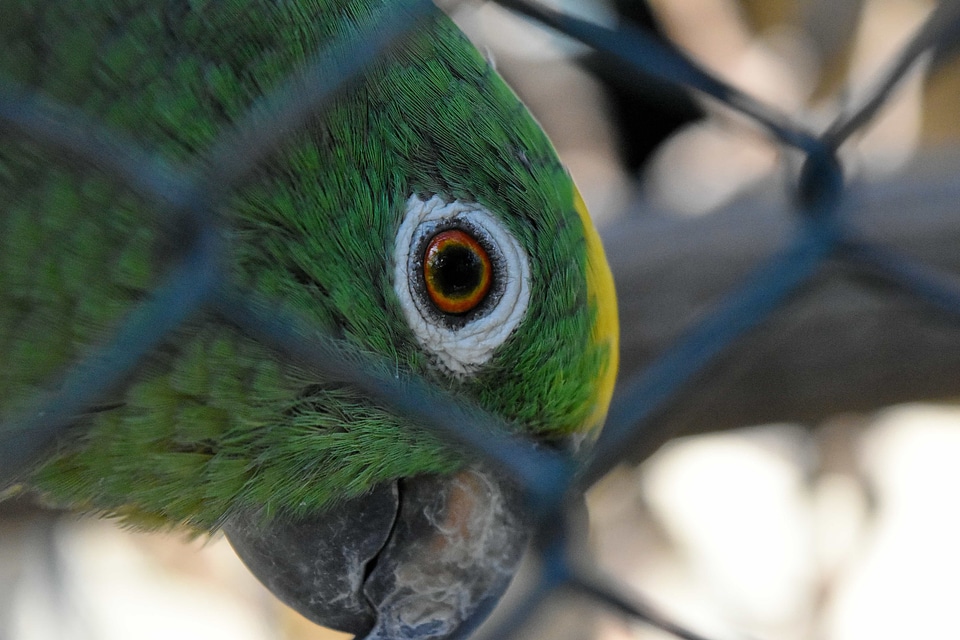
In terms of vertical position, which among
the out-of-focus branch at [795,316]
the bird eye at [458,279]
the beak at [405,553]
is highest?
the out-of-focus branch at [795,316]

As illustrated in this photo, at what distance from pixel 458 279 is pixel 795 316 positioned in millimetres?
673

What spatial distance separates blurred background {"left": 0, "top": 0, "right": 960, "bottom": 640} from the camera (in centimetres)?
187

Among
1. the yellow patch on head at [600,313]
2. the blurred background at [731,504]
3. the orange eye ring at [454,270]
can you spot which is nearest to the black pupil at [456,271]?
the orange eye ring at [454,270]

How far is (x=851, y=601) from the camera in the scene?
2.20m

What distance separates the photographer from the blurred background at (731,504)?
187cm

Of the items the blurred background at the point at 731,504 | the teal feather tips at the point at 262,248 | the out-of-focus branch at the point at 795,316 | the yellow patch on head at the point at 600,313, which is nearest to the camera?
the teal feather tips at the point at 262,248

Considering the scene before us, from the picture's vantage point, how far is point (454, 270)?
0.60 meters

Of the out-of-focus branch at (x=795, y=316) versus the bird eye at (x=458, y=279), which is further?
the out-of-focus branch at (x=795, y=316)

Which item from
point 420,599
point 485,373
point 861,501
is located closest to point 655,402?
point 485,373

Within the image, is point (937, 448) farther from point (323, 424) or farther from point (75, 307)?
point (75, 307)

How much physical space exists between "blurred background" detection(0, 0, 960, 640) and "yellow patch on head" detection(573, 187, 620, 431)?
1.05 meters

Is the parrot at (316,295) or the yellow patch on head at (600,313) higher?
the yellow patch on head at (600,313)

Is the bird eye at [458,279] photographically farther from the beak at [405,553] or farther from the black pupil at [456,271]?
the beak at [405,553]

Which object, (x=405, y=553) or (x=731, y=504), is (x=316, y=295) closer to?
(x=405, y=553)
